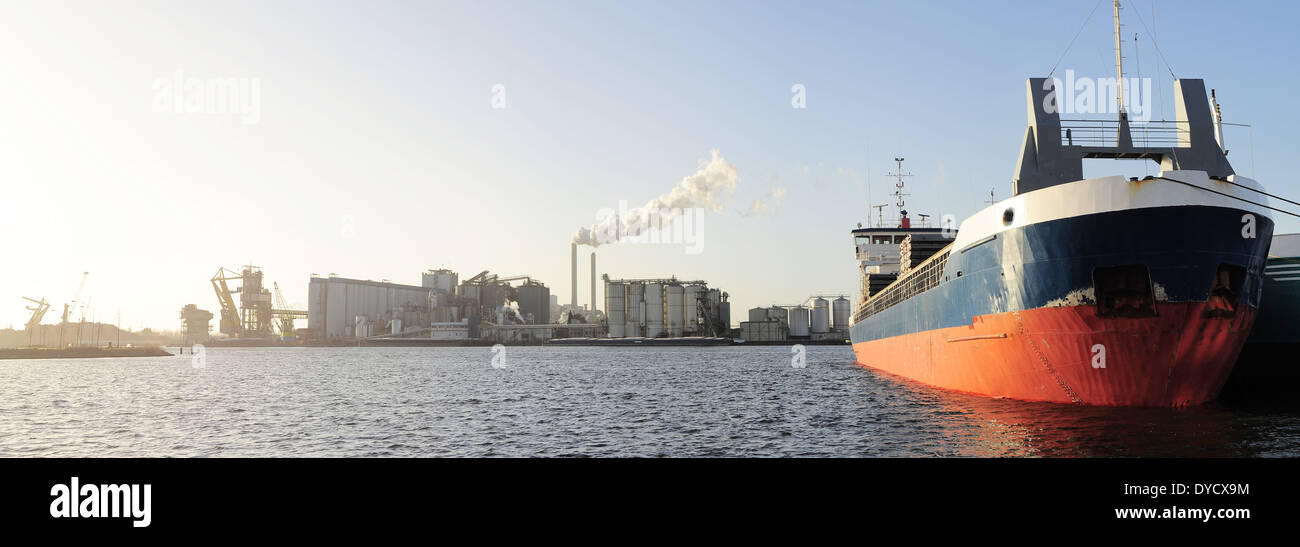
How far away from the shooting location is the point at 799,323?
176875 mm

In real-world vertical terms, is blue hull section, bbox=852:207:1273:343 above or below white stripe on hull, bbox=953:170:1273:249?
below

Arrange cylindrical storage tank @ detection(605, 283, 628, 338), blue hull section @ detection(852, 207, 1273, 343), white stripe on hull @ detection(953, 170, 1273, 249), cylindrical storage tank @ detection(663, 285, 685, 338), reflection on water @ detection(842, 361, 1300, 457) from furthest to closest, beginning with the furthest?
cylindrical storage tank @ detection(605, 283, 628, 338), cylindrical storage tank @ detection(663, 285, 685, 338), white stripe on hull @ detection(953, 170, 1273, 249), blue hull section @ detection(852, 207, 1273, 343), reflection on water @ detection(842, 361, 1300, 457)

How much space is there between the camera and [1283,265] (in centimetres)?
2634

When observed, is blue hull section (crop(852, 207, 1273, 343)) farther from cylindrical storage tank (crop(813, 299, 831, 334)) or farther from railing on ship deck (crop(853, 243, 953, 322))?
cylindrical storage tank (crop(813, 299, 831, 334))

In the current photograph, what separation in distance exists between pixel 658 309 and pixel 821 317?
38750 mm

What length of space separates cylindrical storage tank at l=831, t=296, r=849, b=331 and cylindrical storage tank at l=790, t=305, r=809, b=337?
7.38 m

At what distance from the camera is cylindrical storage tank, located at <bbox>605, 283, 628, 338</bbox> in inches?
6875

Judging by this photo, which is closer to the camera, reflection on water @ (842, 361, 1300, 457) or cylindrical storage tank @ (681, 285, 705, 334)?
reflection on water @ (842, 361, 1300, 457)

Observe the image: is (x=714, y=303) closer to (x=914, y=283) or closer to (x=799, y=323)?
(x=799, y=323)

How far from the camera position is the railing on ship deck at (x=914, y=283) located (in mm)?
29344

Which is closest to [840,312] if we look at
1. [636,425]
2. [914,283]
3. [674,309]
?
[674,309]

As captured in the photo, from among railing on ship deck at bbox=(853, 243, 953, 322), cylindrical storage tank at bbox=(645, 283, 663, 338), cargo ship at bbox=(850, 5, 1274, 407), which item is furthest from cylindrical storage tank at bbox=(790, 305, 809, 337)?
cargo ship at bbox=(850, 5, 1274, 407)
